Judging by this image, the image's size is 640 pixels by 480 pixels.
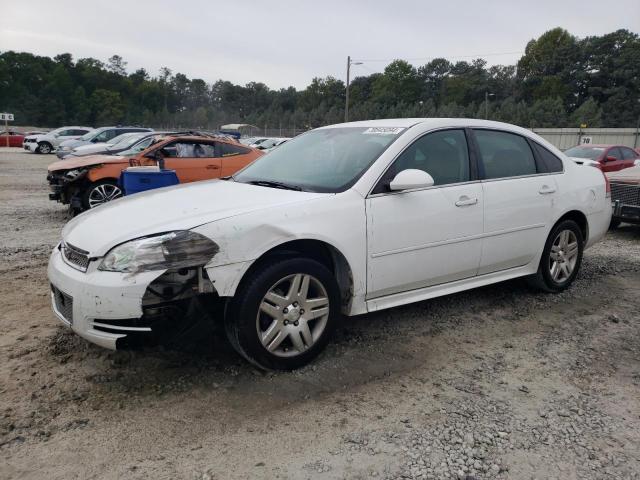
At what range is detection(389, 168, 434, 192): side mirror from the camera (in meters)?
3.63

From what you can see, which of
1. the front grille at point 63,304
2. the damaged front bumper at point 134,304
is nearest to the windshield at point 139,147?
the front grille at point 63,304

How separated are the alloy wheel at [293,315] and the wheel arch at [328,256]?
0.20 m

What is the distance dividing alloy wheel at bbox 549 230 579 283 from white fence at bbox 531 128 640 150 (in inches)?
1153

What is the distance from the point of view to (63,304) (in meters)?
3.22

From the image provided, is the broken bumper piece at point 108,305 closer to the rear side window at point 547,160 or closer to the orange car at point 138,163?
the rear side window at point 547,160

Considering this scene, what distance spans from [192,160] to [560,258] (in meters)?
6.93

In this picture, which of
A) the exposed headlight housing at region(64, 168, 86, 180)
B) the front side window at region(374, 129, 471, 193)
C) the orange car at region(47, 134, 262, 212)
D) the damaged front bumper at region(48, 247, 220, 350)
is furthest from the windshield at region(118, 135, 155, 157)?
the damaged front bumper at region(48, 247, 220, 350)

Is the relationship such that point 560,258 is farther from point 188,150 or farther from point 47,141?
point 47,141

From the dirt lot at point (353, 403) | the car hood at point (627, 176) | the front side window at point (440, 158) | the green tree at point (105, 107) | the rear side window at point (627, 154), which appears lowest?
the dirt lot at point (353, 403)

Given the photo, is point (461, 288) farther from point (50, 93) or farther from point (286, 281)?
point (50, 93)

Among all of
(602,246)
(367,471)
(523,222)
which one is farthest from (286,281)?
(602,246)

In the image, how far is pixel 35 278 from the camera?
17.5ft

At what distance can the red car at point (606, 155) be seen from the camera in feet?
47.5

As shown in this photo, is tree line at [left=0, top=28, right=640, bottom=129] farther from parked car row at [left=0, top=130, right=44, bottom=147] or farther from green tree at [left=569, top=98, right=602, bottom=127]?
parked car row at [left=0, top=130, right=44, bottom=147]
